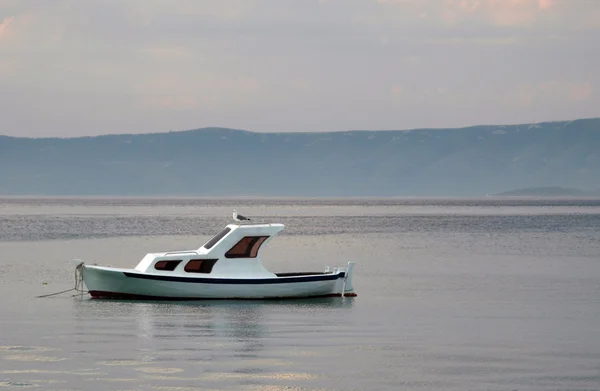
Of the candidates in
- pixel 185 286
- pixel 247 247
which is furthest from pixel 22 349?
pixel 247 247

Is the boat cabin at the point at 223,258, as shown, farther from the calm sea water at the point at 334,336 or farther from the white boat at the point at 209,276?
the calm sea water at the point at 334,336

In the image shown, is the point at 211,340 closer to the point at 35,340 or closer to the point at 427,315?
the point at 35,340

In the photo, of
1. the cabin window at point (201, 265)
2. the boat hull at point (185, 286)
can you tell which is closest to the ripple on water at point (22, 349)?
the boat hull at point (185, 286)

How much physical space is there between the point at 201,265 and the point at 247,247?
1837 millimetres

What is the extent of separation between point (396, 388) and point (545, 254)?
52.3 metres

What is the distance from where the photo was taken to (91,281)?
43.4 meters

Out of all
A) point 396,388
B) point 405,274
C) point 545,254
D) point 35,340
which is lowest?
point 396,388

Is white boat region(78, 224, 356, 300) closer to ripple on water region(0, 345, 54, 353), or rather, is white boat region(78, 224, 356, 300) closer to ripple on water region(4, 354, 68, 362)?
ripple on water region(0, 345, 54, 353)

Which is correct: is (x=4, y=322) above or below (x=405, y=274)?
below

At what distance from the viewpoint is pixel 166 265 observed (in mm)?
42500

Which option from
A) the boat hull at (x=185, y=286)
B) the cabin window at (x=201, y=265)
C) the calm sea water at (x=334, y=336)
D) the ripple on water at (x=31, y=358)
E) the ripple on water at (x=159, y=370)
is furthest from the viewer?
the cabin window at (x=201, y=265)

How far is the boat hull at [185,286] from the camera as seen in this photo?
4228cm

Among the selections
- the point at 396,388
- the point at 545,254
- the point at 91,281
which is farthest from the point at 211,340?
the point at 545,254

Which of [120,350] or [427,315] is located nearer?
[120,350]
